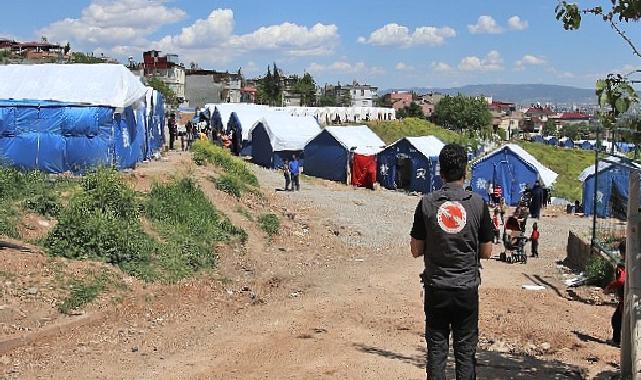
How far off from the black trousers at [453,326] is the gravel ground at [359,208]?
13.7m

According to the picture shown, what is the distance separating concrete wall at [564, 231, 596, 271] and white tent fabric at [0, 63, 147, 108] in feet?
38.3

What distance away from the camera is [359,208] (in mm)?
24172

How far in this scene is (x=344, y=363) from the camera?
688 cm

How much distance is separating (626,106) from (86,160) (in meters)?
15.3

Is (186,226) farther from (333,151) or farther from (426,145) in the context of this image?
(333,151)

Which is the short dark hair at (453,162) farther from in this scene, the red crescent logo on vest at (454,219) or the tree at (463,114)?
the tree at (463,114)

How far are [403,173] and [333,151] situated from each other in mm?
3349

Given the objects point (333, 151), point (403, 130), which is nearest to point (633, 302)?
point (333, 151)

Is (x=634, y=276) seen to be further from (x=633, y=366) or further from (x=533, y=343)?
(x=533, y=343)

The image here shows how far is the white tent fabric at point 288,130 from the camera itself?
3356 centimetres

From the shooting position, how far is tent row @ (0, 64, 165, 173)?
17.6 m

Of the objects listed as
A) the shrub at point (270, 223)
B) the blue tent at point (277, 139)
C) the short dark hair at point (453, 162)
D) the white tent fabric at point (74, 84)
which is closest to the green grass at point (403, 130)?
the blue tent at point (277, 139)

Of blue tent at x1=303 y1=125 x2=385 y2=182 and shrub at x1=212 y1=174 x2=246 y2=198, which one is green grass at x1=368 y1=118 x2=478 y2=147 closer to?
blue tent at x1=303 y1=125 x2=385 y2=182

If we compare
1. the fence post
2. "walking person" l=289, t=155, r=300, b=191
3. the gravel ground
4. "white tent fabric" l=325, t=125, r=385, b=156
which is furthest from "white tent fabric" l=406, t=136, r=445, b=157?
the fence post
